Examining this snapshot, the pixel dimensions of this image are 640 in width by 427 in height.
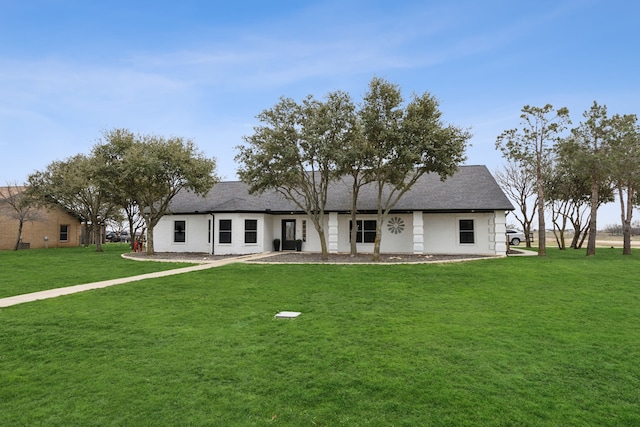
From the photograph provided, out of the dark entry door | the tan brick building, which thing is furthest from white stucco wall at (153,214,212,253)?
the tan brick building

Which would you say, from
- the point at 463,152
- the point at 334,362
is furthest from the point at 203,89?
the point at 334,362

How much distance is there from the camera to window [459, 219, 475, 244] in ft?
76.0

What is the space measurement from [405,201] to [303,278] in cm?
1221

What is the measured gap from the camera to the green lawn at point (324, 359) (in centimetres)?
409

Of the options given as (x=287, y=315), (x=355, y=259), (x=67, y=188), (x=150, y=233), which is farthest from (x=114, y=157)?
(x=287, y=315)

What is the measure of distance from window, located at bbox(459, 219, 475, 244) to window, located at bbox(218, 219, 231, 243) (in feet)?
47.0

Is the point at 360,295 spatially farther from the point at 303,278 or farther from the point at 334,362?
the point at 334,362

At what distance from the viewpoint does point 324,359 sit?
5.60 m

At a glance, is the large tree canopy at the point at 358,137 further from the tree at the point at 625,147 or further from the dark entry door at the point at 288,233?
the tree at the point at 625,147

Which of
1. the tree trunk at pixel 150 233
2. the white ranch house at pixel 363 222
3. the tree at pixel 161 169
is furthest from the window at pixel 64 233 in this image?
the tree trunk at pixel 150 233

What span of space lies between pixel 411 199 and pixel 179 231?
1578 cm

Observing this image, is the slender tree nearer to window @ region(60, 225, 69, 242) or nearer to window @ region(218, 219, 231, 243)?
window @ region(218, 219, 231, 243)

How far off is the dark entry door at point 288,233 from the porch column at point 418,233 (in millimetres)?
7882

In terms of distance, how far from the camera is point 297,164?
19391 millimetres
